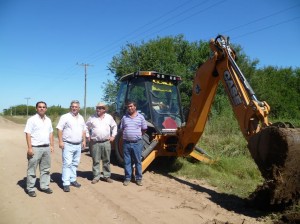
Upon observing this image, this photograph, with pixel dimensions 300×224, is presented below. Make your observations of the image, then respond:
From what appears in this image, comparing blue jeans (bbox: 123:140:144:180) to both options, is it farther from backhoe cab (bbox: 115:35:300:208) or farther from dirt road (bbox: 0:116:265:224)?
backhoe cab (bbox: 115:35:300:208)

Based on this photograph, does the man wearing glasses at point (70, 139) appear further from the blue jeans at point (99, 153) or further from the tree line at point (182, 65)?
the tree line at point (182, 65)

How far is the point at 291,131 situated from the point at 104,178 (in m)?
4.05

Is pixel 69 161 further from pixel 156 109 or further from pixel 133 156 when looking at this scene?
pixel 156 109

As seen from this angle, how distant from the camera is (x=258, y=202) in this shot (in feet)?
17.8

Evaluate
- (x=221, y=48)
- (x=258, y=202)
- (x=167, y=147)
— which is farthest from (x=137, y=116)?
(x=258, y=202)

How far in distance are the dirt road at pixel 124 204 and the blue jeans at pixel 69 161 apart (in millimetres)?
286

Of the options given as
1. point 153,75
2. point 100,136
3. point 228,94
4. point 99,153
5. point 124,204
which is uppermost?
point 153,75

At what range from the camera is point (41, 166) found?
20.4ft

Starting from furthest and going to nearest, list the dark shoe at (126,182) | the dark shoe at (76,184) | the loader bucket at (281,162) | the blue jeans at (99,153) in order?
1. the blue jeans at (99,153)
2. the dark shoe at (126,182)
3. the dark shoe at (76,184)
4. the loader bucket at (281,162)

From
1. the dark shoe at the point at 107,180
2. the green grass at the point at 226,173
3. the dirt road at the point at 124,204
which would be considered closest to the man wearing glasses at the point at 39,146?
the dirt road at the point at 124,204

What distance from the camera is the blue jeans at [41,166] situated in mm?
5996

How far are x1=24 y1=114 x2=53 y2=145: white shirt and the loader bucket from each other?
3.76 m

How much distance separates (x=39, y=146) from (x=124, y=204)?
190cm

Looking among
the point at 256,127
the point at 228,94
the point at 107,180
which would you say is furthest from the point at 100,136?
Result: the point at 256,127
